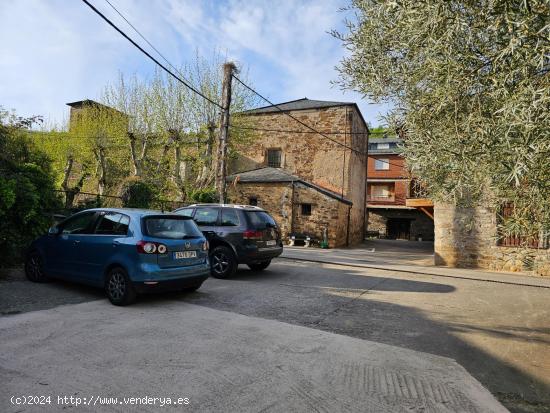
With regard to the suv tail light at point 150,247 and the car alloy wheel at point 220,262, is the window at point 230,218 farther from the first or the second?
the suv tail light at point 150,247

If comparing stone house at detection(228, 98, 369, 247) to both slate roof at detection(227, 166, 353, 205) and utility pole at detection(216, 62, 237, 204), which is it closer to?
slate roof at detection(227, 166, 353, 205)

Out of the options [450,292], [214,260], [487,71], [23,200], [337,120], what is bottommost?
[450,292]

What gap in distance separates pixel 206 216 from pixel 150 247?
375cm

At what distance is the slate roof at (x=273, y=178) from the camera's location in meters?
20.2

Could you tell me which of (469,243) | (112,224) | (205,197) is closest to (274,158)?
(205,197)

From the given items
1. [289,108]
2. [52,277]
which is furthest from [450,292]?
[289,108]

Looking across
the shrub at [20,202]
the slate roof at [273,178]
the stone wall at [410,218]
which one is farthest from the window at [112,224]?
the stone wall at [410,218]

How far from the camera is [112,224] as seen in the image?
613 cm

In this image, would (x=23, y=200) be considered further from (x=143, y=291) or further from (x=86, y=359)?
(x=86, y=359)

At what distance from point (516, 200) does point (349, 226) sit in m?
18.6

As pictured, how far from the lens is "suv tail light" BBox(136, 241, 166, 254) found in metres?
5.62

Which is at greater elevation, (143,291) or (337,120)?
(337,120)

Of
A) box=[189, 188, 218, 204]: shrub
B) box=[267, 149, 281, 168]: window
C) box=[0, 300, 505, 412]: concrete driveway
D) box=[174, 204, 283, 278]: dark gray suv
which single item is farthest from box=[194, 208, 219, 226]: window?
box=[267, 149, 281, 168]: window

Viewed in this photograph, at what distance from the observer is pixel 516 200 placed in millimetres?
4562
